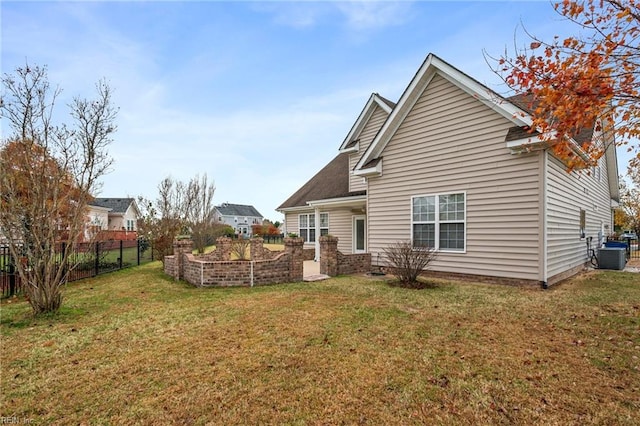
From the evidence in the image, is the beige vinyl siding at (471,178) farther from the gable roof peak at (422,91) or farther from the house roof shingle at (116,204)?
the house roof shingle at (116,204)

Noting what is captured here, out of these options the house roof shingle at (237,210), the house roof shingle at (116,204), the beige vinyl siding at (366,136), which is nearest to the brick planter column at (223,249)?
the beige vinyl siding at (366,136)

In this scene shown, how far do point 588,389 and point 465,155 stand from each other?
6.84 metres

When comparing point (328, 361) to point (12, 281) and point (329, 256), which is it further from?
point (12, 281)

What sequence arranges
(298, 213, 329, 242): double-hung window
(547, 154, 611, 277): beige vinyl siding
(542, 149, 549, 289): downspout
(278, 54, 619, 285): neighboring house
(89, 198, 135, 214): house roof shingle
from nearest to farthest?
(542, 149, 549, 289): downspout < (278, 54, 619, 285): neighboring house < (547, 154, 611, 277): beige vinyl siding < (298, 213, 329, 242): double-hung window < (89, 198, 135, 214): house roof shingle

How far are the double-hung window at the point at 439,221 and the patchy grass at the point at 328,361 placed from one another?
2.67 m

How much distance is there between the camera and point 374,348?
403 cm

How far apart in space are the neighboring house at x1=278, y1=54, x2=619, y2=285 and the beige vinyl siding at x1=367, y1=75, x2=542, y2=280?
0.08 ft

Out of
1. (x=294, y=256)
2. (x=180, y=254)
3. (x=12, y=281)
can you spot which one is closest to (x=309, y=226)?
(x=294, y=256)

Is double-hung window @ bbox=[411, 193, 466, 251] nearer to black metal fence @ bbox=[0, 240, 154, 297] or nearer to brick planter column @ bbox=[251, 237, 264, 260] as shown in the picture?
brick planter column @ bbox=[251, 237, 264, 260]

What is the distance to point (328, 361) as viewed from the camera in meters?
3.67

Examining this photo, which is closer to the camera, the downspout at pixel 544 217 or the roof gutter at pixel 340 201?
the downspout at pixel 544 217

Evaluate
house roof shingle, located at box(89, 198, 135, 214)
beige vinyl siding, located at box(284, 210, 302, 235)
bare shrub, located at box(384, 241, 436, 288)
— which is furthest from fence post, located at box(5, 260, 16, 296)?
house roof shingle, located at box(89, 198, 135, 214)

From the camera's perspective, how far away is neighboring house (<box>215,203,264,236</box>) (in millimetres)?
65688

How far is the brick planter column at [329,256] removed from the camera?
32.9 feet
